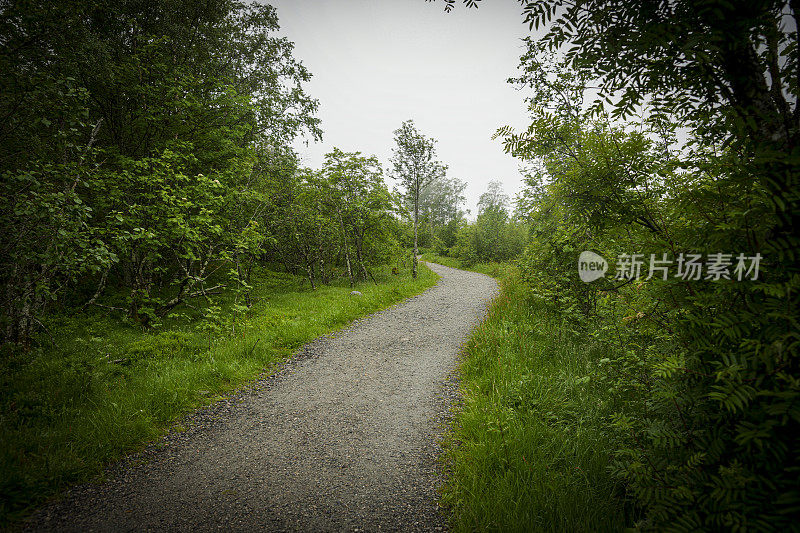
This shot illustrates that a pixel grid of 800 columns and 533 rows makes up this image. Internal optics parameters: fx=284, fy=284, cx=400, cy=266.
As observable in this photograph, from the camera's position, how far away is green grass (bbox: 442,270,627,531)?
292 centimetres

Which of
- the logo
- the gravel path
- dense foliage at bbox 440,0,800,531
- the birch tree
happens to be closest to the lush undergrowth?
the birch tree

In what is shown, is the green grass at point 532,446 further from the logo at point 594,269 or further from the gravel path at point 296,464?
the logo at point 594,269

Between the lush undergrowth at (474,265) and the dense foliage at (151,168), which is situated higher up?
the dense foliage at (151,168)

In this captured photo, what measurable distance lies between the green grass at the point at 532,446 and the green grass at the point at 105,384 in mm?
4406

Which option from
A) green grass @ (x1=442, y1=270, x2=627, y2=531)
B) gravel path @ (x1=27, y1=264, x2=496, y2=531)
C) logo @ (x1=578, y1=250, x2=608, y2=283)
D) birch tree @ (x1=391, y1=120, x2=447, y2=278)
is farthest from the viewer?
birch tree @ (x1=391, y1=120, x2=447, y2=278)

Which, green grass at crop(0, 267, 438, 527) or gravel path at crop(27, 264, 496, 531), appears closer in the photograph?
gravel path at crop(27, 264, 496, 531)

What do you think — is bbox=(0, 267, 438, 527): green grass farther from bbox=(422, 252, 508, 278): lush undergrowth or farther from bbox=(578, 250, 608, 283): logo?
bbox=(422, 252, 508, 278): lush undergrowth

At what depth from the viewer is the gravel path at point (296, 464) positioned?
3.05 m

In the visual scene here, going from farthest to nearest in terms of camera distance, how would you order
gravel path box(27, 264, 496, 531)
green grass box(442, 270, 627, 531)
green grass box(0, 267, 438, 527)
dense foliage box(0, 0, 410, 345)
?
dense foliage box(0, 0, 410, 345), green grass box(0, 267, 438, 527), gravel path box(27, 264, 496, 531), green grass box(442, 270, 627, 531)

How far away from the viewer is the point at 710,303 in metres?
1.87

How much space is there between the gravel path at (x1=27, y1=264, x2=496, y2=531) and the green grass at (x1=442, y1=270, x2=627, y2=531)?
454mm

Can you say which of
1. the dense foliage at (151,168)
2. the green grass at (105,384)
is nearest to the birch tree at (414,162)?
the dense foliage at (151,168)

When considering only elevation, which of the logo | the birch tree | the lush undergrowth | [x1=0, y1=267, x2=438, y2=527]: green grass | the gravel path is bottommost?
the gravel path

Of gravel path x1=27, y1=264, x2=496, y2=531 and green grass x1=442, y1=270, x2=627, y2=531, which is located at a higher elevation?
green grass x1=442, y1=270, x2=627, y2=531
